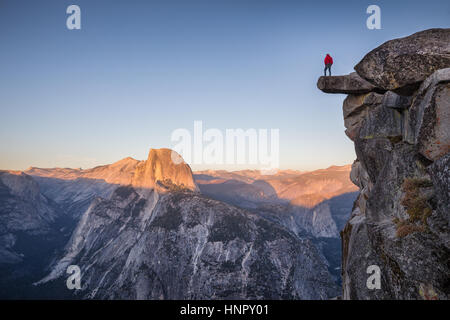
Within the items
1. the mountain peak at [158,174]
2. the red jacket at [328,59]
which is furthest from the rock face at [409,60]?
the mountain peak at [158,174]

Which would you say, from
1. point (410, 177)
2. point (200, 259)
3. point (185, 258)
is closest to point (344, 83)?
point (410, 177)

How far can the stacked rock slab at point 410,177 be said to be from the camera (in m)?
10.4

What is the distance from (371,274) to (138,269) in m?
121

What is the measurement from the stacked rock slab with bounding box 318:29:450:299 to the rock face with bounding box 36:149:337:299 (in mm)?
86811

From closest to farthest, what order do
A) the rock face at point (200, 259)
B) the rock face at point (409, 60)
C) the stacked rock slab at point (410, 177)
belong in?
the stacked rock slab at point (410, 177)
the rock face at point (409, 60)
the rock face at point (200, 259)

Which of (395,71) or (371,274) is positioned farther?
(371,274)

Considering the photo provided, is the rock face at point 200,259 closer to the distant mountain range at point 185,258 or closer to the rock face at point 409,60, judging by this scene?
the distant mountain range at point 185,258

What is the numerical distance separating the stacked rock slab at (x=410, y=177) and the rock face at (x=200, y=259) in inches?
3418

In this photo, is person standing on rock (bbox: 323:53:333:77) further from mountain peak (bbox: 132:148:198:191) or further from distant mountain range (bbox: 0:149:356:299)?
mountain peak (bbox: 132:148:198:191)

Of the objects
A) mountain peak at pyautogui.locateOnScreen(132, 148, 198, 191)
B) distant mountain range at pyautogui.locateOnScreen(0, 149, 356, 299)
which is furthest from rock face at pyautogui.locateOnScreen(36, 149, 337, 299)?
mountain peak at pyautogui.locateOnScreen(132, 148, 198, 191)

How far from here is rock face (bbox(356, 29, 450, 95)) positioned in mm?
12055

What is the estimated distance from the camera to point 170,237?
395 ft
